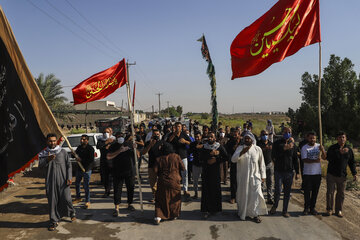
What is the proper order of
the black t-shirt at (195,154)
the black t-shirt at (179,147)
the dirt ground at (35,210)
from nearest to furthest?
the dirt ground at (35,210)
the black t-shirt at (195,154)
the black t-shirt at (179,147)

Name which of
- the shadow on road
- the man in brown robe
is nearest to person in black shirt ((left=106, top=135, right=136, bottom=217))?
the man in brown robe

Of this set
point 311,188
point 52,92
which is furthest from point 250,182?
point 52,92

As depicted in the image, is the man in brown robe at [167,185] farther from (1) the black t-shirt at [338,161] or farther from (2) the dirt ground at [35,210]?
(1) the black t-shirt at [338,161]

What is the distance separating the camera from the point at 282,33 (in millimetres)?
5262

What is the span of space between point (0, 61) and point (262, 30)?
488 centimetres

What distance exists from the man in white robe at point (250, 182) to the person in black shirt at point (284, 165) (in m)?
0.50

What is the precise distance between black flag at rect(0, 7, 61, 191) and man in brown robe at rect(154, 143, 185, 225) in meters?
2.15

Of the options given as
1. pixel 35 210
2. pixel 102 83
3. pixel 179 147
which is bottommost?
pixel 35 210

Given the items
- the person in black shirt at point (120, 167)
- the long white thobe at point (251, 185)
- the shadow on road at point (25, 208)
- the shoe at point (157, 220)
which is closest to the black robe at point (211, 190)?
the long white thobe at point (251, 185)

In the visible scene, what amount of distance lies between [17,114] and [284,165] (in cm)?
532

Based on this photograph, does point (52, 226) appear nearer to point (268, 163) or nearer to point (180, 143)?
point (180, 143)

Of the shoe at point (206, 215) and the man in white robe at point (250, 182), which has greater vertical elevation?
the man in white robe at point (250, 182)

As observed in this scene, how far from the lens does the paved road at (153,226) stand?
4727 mm

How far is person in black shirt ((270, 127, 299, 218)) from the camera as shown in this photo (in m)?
5.57
